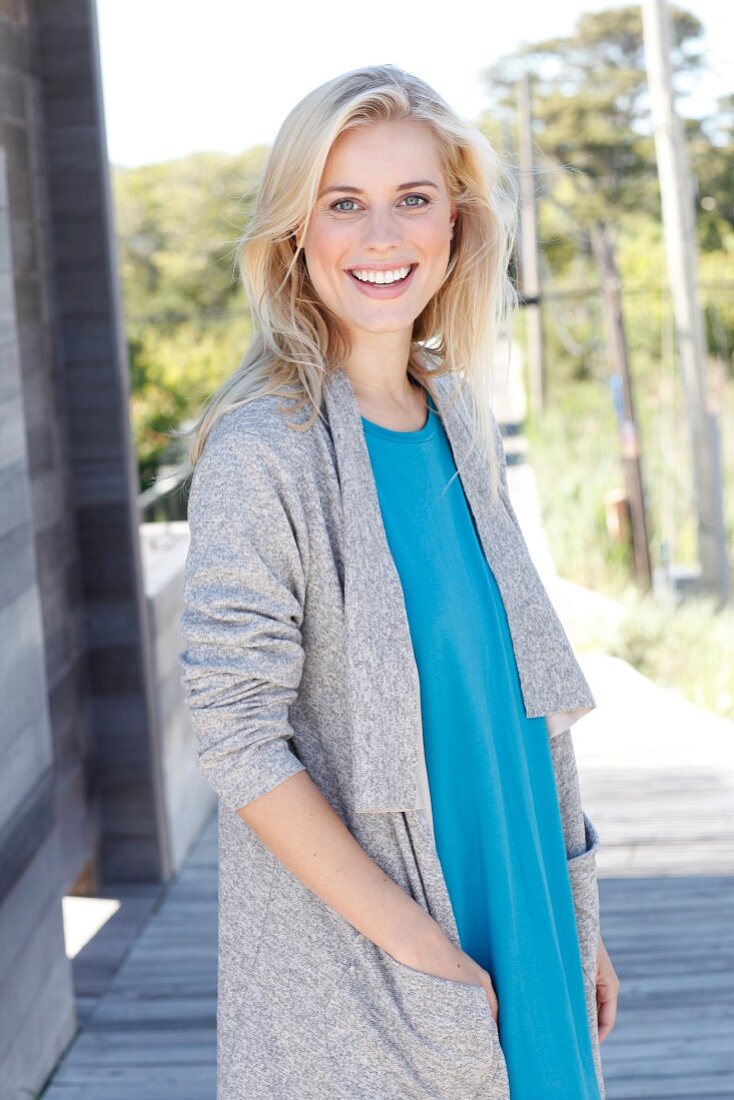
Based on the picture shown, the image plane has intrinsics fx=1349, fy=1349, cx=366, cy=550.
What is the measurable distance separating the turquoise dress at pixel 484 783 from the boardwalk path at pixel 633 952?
130 centimetres

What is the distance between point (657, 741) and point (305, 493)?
3561 mm

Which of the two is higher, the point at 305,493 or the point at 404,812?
the point at 305,493

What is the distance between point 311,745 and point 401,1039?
0.27 meters

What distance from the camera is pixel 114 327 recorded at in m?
3.24

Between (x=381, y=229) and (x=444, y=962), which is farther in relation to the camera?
(x=381, y=229)

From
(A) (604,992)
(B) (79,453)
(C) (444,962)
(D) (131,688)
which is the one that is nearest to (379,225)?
(C) (444,962)

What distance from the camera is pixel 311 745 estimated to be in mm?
1258

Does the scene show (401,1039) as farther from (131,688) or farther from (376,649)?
(131,688)

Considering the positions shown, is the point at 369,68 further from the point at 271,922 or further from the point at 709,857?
the point at 709,857

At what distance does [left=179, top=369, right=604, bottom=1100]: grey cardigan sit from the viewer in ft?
3.78

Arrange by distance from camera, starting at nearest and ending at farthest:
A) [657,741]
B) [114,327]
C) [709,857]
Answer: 1. [114,327]
2. [709,857]
3. [657,741]

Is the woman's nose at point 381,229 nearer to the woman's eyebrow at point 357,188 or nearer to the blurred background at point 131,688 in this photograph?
the woman's eyebrow at point 357,188

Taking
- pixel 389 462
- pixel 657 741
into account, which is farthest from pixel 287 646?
pixel 657 741

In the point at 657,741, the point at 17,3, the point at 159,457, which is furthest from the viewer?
the point at 159,457
